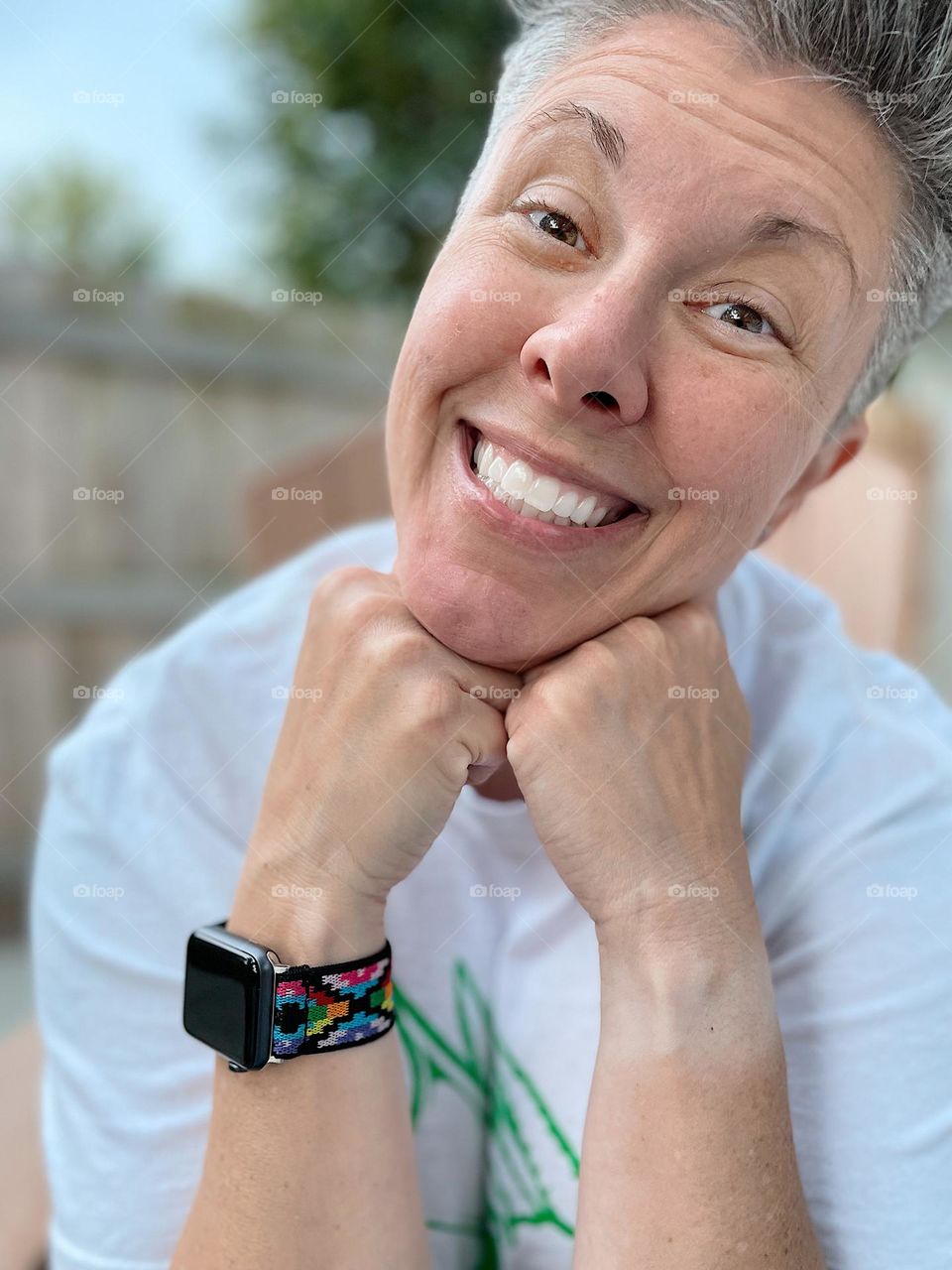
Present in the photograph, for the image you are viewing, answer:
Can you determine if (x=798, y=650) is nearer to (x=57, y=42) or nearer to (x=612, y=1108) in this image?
(x=612, y=1108)

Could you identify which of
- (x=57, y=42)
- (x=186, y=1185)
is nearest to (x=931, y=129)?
(x=186, y=1185)

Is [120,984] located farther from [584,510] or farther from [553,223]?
[553,223]

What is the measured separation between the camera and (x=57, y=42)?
5.24 ft

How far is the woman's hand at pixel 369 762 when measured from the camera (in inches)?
30.7

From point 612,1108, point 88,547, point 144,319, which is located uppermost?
point 612,1108

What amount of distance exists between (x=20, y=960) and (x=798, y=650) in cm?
167

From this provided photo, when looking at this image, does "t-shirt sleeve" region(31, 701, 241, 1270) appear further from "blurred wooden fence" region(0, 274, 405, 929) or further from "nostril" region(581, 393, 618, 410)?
"blurred wooden fence" region(0, 274, 405, 929)

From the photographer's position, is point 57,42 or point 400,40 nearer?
point 57,42

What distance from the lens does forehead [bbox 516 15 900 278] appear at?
703mm

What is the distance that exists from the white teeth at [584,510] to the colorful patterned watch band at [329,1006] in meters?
0.37

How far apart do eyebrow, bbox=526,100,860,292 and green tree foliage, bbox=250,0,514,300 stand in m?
1.43

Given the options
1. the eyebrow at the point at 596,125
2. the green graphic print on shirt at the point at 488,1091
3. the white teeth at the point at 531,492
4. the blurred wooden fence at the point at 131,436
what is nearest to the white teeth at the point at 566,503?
the white teeth at the point at 531,492


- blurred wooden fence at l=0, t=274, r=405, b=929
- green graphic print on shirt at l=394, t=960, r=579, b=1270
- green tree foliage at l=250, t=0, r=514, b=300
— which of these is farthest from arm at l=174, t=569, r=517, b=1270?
green tree foliage at l=250, t=0, r=514, b=300

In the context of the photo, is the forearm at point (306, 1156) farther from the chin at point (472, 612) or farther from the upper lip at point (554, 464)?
the upper lip at point (554, 464)
